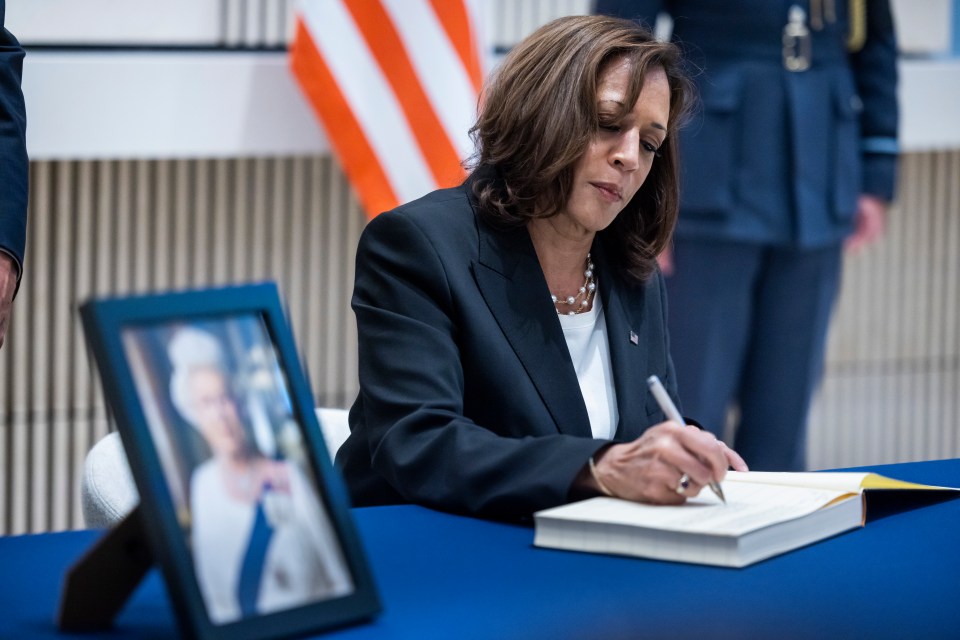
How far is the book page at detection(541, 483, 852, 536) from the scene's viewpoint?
155 centimetres

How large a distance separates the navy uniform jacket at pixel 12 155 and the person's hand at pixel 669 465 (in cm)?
124

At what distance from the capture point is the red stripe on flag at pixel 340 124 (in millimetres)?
3682

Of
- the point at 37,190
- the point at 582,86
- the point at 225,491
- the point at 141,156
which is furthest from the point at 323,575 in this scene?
the point at 37,190

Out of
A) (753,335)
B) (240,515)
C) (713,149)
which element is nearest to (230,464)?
(240,515)

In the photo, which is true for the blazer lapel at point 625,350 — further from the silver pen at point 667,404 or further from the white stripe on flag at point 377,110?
the white stripe on flag at point 377,110

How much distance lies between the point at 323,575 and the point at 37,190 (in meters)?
Result: 2.95

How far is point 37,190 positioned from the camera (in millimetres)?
3926

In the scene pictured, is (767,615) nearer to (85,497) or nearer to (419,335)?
(419,335)

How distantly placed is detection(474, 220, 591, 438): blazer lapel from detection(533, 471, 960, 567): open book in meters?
0.41

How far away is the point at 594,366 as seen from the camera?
7.63 ft

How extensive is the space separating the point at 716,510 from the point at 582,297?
79 centimetres

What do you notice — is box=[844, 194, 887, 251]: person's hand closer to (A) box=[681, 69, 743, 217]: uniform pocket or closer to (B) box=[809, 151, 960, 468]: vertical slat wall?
(A) box=[681, 69, 743, 217]: uniform pocket

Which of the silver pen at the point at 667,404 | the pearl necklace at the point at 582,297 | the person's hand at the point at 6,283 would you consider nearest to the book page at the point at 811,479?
the silver pen at the point at 667,404

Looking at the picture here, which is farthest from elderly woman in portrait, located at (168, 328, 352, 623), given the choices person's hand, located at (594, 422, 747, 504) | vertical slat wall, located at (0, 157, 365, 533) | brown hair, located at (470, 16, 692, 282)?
vertical slat wall, located at (0, 157, 365, 533)
